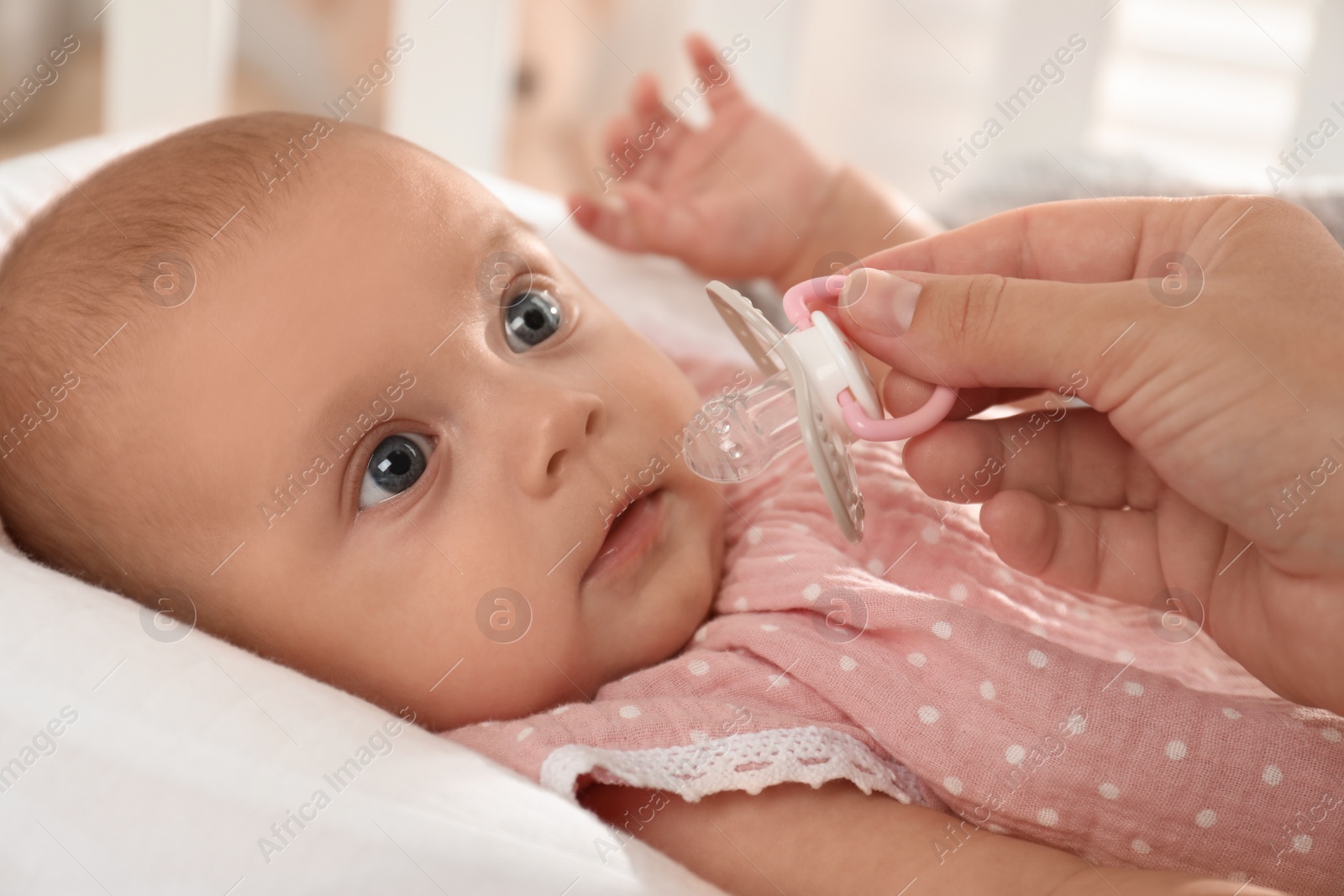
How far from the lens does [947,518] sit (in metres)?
0.97

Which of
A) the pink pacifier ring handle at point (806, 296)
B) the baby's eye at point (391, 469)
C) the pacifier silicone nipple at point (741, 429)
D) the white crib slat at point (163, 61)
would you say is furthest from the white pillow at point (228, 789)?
the white crib slat at point (163, 61)

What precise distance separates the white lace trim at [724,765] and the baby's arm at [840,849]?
0.02 metres

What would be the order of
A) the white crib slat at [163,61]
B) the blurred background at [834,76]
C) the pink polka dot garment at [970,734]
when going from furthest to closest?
the blurred background at [834,76], the white crib slat at [163,61], the pink polka dot garment at [970,734]

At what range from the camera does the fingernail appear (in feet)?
2.40

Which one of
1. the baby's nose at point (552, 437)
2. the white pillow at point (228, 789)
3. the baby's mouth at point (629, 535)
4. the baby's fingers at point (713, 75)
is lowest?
the white pillow at point (228, 789)

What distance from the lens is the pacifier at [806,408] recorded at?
72 cm

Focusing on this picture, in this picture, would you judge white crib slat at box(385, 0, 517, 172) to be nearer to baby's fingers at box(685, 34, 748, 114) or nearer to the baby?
baby's fingers at box(685, 34, 748, 114)

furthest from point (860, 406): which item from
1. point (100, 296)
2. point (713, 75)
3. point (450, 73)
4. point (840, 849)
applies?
point (450, 73)

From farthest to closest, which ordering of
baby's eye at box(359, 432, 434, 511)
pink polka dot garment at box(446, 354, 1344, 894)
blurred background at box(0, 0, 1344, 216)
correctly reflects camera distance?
blurred background at box(0, 0, 1344, 216) < baby's eye at box(359, 432, 434, 511) < pink polka dot garment at box(446, 354, 1344, 894)

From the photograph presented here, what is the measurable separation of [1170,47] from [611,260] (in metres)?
1.27

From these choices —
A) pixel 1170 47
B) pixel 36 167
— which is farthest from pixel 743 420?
pixel 1170 47

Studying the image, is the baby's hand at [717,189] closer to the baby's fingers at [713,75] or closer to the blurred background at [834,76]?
the baby's fingers at [713,75]

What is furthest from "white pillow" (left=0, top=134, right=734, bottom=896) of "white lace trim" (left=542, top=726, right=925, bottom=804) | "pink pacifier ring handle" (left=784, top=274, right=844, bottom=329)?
"pink pacifier ring handle" (left=784, top=274, right=844, bottom=329)

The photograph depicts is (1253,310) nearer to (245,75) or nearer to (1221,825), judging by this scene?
(1221,825)
